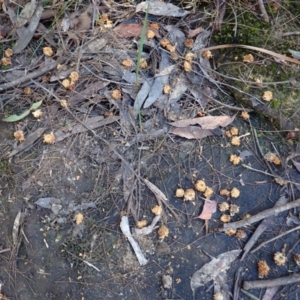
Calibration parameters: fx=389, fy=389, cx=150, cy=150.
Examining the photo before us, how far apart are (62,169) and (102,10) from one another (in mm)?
1032

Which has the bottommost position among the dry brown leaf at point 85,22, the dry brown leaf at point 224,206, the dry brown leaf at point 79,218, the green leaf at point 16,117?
the dry brown leaf at point 79,218

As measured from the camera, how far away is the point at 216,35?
2.44 metres

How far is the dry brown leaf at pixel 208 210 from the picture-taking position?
224 centimetres

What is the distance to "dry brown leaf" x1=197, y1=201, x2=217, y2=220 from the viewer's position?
224cm

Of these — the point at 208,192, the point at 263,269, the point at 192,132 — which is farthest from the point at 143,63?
the point at 263,269

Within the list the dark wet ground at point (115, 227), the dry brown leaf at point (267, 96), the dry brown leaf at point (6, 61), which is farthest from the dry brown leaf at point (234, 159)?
the dry brown leaf at point (6, 61)

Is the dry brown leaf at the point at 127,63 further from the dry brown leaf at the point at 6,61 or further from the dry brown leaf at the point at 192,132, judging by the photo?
the dry brown leaf at the point at 6,61

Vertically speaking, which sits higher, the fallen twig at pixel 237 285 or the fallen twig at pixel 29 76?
the fallen twig at pixel 29 76

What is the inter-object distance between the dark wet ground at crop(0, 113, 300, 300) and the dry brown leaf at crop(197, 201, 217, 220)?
0.03 m

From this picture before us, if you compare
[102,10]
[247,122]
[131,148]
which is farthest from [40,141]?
[247,122]

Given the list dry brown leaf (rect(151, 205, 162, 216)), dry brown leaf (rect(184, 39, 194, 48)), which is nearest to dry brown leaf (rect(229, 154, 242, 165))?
dry brown leaf (rect(151, 205, 162, 216))

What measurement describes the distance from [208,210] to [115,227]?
1.79ft

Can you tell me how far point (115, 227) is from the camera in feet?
7.31

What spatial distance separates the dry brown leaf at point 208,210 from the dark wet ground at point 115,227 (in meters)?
0.03
